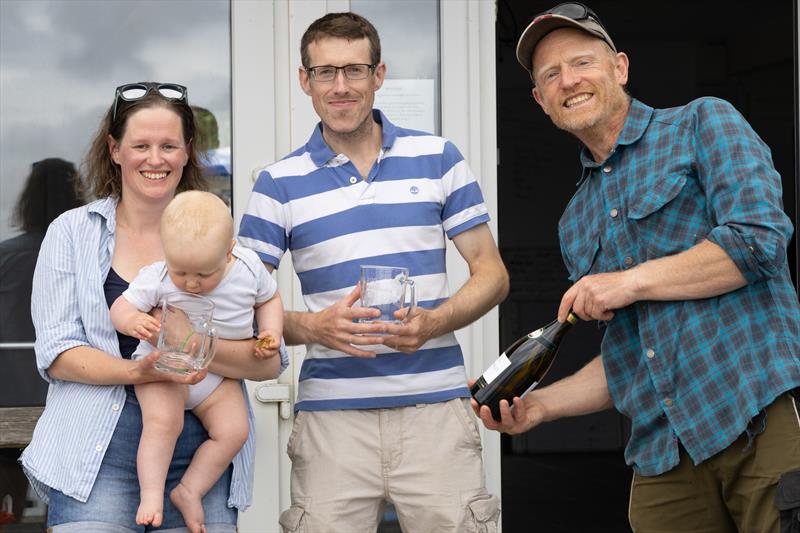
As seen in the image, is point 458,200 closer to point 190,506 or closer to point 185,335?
point 185,335

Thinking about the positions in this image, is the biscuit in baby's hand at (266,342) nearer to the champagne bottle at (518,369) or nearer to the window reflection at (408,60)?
the champagne bottle at (518,369)

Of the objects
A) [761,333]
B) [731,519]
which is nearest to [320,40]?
[761,333]

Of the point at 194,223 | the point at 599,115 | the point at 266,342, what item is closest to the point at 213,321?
the point at 266,342

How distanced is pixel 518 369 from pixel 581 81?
69 centimetres

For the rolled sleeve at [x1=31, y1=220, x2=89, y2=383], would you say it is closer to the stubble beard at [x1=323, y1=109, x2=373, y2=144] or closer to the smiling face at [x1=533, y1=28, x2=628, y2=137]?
the stubble beard at [x1=323, y1=109, x2=373, y2=144]

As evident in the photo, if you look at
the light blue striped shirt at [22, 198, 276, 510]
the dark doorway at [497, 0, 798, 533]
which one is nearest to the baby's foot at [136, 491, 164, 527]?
the light blue striped shirt at [22, 198, 276, 510]

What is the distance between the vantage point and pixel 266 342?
A: 2.41 metres

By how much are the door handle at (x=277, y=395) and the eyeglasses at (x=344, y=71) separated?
1339mm

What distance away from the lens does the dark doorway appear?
816 centimetres

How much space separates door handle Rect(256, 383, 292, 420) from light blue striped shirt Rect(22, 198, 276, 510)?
1.32 m

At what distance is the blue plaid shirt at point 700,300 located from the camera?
2215 millimetres

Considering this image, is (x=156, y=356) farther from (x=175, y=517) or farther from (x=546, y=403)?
(x=546, y=403)

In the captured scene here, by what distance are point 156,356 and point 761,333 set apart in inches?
A: 49.0

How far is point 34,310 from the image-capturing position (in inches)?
94.5
